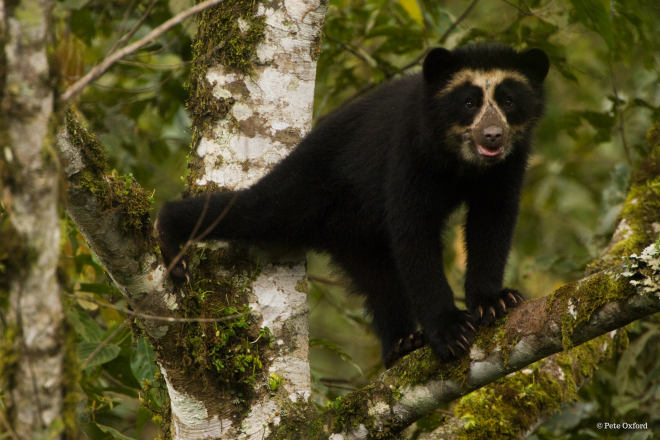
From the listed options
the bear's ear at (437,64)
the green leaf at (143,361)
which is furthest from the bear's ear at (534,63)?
the green leaf at (143,361)

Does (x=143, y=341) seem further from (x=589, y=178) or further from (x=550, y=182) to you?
(x=589, y=178)

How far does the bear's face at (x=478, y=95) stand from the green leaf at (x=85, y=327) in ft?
8.81

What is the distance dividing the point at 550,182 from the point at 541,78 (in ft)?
11.5

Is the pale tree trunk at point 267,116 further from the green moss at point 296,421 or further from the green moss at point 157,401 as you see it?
the green moss at point 157,401

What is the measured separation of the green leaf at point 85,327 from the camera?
4.14 m

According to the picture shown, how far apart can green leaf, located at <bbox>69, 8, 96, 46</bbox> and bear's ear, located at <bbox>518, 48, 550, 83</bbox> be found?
11.6 feet

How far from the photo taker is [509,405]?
12.4 ft

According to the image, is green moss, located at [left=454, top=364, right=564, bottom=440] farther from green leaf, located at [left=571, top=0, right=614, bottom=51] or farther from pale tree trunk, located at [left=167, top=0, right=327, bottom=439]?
green leaf, located at [left=571, top=0, right=614, bottom=51]

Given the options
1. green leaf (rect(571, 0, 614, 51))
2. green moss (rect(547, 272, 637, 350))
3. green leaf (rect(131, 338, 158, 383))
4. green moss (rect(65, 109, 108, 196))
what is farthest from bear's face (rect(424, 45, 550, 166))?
green leaf (rect(131, 338, 158, 383))

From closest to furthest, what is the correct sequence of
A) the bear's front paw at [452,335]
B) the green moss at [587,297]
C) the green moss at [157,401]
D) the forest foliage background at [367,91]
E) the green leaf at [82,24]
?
the green moss at [587,297]
the bear's front paw at [452,335]
the green moss at [157,401]
the forest foliage background at [367,91]
the green leaf at [82,24]

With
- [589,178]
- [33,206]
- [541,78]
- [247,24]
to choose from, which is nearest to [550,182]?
[589,178]

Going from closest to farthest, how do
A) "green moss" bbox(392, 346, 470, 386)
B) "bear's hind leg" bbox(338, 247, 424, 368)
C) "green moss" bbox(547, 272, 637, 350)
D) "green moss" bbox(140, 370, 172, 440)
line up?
"green moss" bbox(547, 272, 637, 350) < "green moss" bbox(392, 346, 470, 386) < "green moss" bbox(140, 370, 172, 440) < "bear's hind leg" bbox(338, 247, 424, 368)

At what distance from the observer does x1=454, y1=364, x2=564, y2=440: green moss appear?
3.62 metres

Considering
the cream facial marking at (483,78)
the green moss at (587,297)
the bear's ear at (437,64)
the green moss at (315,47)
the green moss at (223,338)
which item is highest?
the green moss at (315,47)
